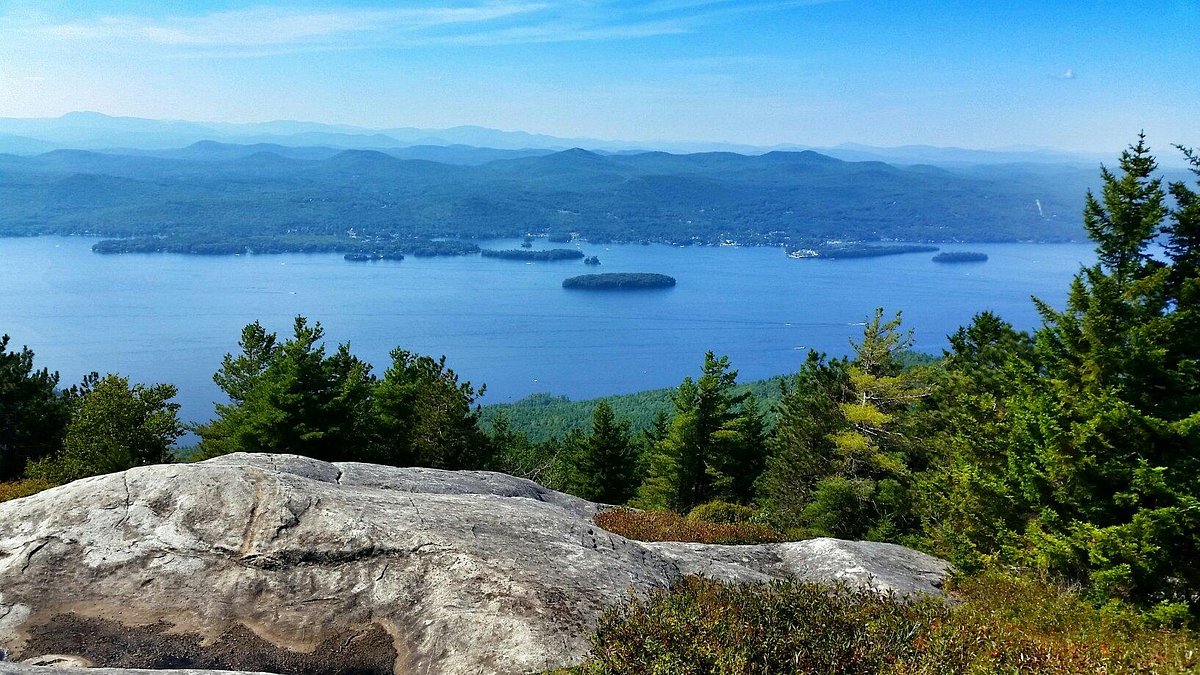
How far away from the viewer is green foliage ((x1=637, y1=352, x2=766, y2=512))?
3419cm

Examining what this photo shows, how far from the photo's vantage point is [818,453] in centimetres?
3162

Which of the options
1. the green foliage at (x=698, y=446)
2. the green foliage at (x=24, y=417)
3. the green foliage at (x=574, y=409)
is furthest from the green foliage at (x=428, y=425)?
the green foliage at (x=574, y=409)

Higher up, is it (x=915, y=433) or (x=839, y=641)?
(x=839, y=641)

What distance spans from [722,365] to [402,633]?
1074 inches

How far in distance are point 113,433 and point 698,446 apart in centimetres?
2455

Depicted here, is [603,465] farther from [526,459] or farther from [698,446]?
[526,459]

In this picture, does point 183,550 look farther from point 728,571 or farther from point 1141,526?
point 1141,526

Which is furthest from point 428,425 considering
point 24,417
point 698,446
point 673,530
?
point 673,530

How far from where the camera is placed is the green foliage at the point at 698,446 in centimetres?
3419

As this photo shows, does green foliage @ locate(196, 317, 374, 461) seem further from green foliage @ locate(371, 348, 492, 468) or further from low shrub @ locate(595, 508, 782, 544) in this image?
low shrub @ locate(595, 508, 782, 544)

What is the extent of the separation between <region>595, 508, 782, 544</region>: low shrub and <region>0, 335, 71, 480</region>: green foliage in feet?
86.8

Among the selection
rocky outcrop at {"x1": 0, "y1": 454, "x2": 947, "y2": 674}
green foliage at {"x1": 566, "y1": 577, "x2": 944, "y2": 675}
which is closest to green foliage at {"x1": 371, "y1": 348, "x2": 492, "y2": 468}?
rocky outcrop at {"x1": 0, "y1": 454, "x2": 947, "y2": 674}

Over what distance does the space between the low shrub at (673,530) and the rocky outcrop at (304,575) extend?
162 centimetres

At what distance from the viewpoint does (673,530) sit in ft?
46.8
